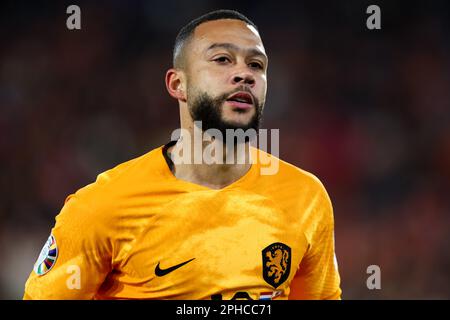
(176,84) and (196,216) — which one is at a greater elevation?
(176,84)

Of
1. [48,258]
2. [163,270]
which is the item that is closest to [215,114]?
[163,270]

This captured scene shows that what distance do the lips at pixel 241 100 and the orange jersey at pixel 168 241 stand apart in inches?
16.5

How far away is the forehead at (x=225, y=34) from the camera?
3.33 m

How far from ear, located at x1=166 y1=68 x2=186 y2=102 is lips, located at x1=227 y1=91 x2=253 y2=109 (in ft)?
1.11

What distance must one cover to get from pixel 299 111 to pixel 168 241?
3.54 metres

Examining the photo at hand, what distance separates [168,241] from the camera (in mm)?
3254

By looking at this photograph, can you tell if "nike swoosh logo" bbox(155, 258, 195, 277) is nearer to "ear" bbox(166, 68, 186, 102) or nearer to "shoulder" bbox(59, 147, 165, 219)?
"shoulder" bbox(59, 147, 165, 219)

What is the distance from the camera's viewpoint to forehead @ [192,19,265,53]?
3332mm

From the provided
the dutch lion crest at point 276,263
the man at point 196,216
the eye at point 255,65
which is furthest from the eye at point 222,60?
the dutch lion crest at point 276,263

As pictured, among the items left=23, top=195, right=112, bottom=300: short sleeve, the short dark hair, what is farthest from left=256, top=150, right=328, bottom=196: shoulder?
left=23, top=195, right=112, bottom=300: short sleeve

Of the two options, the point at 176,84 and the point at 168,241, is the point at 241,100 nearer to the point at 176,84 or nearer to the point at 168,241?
the point at 176,84

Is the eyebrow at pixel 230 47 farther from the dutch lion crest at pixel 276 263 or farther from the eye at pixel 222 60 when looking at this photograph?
the dutch lion crest at pixel 276 263

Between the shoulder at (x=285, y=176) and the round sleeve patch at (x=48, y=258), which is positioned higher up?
the shoulder at (x=285, y=176)

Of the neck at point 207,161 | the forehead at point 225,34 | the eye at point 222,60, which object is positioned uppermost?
the forehead at point 225,34
